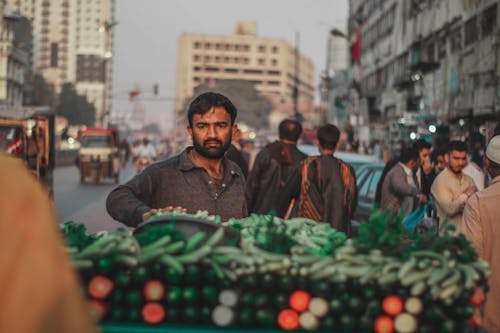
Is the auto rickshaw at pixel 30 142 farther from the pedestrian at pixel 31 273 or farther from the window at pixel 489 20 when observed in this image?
the window at pixel 489 20

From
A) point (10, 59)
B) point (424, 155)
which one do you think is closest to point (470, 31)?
point (424, 155)

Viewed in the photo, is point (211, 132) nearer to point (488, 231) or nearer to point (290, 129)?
point (488, 231)

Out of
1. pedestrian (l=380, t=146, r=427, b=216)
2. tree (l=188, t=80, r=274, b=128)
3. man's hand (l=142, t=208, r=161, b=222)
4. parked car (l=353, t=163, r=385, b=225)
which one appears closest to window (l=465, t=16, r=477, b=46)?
parked car (l=353, t=163, r=385, b=225)

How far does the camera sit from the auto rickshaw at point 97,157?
36000 millimetres

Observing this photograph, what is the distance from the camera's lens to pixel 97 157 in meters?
35.8

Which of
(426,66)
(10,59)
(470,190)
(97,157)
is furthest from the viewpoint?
(10,59)

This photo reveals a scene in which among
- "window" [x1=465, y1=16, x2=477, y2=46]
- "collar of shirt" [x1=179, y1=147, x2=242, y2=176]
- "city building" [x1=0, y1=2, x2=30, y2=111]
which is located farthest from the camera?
"city building" [x1=0, y1=2, x2=30, y2=111]

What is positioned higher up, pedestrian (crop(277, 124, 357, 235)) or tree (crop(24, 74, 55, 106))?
tree (crop(24, 74, 55, 106))

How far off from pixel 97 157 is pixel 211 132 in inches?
1237

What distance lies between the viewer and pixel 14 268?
1.44 m

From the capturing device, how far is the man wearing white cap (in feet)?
16.1

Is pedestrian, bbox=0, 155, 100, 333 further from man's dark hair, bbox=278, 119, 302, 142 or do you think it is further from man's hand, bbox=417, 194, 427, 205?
man's hand, bbox=417, 194, 427, 205

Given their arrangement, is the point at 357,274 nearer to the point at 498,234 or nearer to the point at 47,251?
the point at 47,251

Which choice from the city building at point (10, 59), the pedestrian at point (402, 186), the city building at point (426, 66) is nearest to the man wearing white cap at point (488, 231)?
the pedestrian at point (402, 186)
